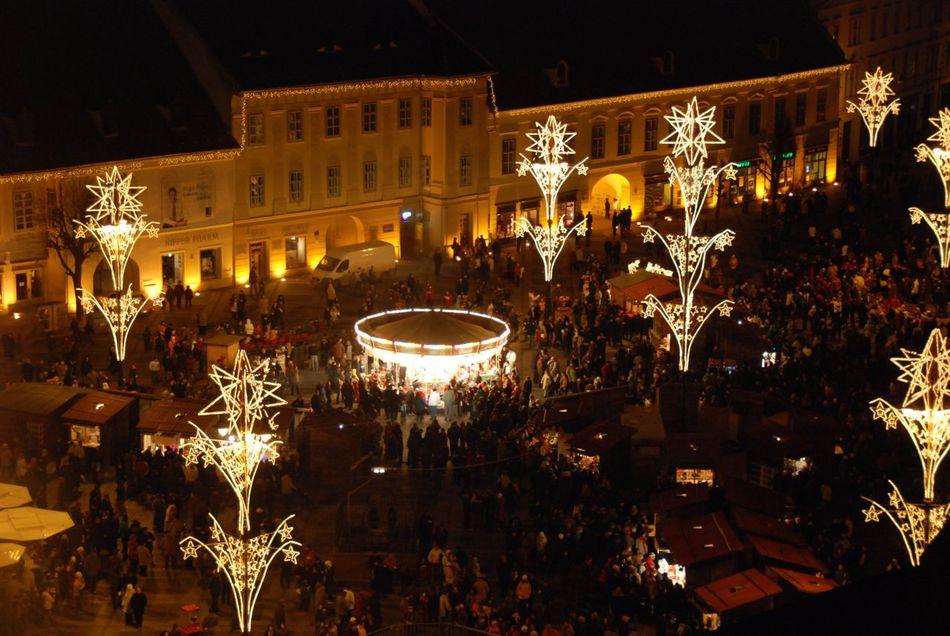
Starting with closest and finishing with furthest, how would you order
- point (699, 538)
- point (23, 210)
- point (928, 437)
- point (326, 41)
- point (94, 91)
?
→ point (928, 437), point (699, 538), point (23, 210), point (94, 91), point (326, 41)

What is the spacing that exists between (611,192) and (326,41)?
48.4ft

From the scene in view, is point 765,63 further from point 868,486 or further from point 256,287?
point 868,486

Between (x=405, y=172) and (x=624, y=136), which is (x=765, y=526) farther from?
(x=624, y=136)

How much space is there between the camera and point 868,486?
3170cm

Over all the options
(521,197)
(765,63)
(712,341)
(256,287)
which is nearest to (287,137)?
(256,287)

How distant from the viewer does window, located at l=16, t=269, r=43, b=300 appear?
47.1 m

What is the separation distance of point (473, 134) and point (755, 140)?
15.4 meters

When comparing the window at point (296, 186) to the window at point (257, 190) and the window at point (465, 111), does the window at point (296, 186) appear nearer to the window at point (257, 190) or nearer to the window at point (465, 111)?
the window at point (257, 190)

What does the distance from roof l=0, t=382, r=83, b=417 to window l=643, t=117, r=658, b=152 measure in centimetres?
3281

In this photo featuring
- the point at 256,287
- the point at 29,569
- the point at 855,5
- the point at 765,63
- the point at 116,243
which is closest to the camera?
the point at 29,569

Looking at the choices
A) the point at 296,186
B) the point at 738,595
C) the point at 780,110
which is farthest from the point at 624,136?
the point at 738,595

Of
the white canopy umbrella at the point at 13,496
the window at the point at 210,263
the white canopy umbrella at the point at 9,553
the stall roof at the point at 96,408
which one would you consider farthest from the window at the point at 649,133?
the white canopy umbrella at the point at 9,553

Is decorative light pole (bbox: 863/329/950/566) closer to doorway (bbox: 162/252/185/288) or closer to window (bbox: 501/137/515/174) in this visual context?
doorway (bbox: 162/252/185/288)

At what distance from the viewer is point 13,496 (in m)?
29.2
